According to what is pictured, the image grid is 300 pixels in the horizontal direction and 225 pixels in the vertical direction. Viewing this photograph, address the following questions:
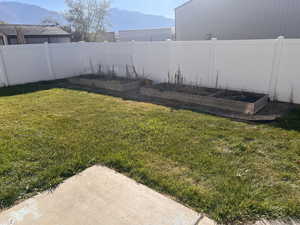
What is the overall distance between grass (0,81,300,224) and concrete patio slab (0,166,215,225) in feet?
0.46

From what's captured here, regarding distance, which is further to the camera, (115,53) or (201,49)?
(115,53)

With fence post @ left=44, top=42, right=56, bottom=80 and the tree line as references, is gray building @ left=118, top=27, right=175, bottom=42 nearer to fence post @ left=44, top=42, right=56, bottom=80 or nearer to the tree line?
the tree line

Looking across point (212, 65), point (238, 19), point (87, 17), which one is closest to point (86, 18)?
point (87, 17)

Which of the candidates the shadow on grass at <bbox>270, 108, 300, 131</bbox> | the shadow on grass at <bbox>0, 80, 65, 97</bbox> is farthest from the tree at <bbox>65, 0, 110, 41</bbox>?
the shadow on grass at <bbox>270, 108, 300, 131</bbox>

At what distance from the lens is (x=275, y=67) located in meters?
4.84

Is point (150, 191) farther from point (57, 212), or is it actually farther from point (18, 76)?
point (18, 76)

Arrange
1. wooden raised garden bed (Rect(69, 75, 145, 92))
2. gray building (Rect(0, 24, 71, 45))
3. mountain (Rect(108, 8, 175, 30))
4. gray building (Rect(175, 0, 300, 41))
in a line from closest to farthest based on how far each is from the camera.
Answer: wooden raised garden bed (Rect(69, 75, 145, 92))
gray building (Rect(175, 0, 300, 41))
gray building (Rect(0, 24, 71, 45))
mountain (Rect(108, 8, 175, 30))

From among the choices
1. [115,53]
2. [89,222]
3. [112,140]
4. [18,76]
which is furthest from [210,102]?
[18,76]

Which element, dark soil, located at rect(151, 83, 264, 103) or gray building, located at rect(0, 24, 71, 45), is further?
gray building, located at rect(0, 24, 71, 45)

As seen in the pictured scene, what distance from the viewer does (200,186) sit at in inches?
90.0

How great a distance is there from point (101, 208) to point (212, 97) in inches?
149

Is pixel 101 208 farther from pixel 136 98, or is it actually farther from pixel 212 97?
pixel 136 98

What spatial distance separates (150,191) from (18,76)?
7773mm

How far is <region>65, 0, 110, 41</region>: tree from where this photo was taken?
73.3 feet
